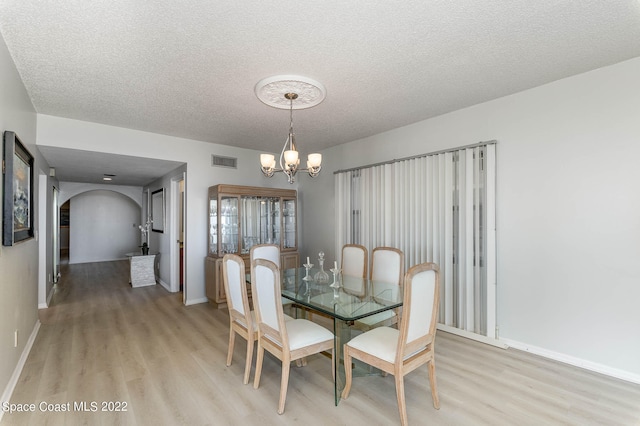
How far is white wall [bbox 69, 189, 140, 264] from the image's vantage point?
8.90 metres

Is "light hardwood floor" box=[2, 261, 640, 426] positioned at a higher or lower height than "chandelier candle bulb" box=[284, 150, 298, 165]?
lower

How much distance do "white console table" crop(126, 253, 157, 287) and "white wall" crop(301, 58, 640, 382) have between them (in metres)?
6.03

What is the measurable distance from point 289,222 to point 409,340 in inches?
146

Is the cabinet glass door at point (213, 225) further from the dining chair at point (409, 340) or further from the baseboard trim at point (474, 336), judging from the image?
the baseboard trim at point (474, 336)

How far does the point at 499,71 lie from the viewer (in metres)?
2.54

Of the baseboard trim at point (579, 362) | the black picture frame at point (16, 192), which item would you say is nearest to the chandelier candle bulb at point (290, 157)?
the black picture frame at point (16, 192)

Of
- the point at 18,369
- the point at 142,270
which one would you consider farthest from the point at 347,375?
the point at 142,270

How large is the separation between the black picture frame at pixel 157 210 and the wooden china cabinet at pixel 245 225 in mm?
2137

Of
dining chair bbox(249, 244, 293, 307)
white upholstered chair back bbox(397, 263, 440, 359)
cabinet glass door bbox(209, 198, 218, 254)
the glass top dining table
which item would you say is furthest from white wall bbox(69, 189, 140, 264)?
white upholstered chair back bbox(397, 263, 440, 359)

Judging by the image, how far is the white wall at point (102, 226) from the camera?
8898 mm

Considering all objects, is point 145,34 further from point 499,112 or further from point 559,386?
point 559,386

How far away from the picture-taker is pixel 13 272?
2.36 m

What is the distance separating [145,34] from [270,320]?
2160mm

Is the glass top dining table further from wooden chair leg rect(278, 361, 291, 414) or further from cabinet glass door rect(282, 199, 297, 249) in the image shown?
cabinet glass door rect(282, 199, 297, 249)
